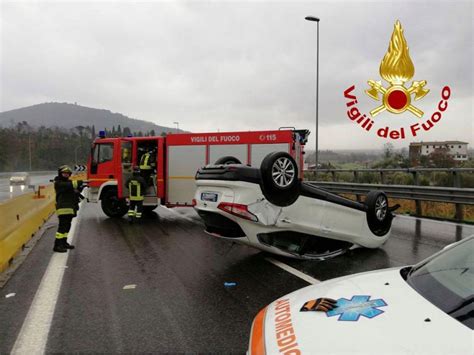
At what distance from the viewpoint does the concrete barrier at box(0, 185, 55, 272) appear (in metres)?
6.03

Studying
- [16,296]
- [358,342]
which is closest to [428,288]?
[358,342]

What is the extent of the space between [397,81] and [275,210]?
336 inches

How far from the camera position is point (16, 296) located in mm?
4535

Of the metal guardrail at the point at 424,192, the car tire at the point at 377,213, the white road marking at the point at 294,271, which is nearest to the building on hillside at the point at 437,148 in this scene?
the metal guardrail at the point at 424,192

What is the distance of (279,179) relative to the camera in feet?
17.3

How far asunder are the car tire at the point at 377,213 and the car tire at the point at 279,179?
62.0 inches

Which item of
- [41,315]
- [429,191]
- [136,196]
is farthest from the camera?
[136,196]

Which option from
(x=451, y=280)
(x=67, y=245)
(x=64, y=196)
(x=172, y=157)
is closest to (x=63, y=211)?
(x=64, y=196)

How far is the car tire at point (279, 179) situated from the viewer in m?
5.18

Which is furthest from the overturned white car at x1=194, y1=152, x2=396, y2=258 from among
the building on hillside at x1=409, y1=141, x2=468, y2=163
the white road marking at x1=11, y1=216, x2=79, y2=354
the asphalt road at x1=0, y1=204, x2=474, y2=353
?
the building on hillside at x1=409, y1=141, x2=468, y2=163

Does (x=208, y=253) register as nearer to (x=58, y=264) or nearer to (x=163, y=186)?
(x=58, y=264)

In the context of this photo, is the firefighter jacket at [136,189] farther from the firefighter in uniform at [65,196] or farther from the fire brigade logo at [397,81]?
the fire brigade logo at [397,81]

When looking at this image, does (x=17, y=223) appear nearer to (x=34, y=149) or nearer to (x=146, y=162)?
(x=146, y=162)

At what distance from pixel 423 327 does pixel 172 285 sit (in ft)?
11.5
